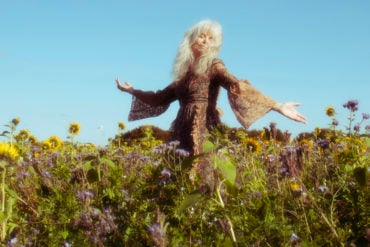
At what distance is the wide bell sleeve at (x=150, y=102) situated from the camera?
6.17m

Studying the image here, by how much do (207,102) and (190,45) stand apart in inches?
27.6

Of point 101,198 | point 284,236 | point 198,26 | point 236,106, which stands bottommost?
point 284,236

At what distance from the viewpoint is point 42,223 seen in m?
2.63

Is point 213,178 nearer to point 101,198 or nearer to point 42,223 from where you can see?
point 101,198

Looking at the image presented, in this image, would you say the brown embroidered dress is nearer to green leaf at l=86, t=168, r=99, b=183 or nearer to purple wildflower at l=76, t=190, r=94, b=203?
green leaf at l=86, t=168, r=99, b=183

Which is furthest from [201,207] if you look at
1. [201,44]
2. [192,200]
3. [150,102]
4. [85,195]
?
[150,102]

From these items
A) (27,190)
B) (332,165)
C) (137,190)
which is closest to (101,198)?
(137,190)

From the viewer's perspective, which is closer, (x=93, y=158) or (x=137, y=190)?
(x=137, y=190)

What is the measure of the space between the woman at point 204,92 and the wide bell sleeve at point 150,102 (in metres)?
0.02

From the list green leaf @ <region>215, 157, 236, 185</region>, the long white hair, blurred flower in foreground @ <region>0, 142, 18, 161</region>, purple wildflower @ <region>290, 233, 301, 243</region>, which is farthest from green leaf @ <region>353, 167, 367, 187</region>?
the long white hair

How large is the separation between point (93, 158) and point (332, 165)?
1239mm

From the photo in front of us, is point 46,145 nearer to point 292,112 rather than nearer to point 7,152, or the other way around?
point 292,112

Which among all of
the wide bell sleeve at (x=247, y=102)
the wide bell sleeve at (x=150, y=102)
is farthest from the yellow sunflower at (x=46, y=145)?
the wide bell sleeve at (x=247, y=102)

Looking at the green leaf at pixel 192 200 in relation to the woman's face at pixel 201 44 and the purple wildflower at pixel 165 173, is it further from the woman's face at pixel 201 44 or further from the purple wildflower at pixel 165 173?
the woman's face at pixel 201 44
